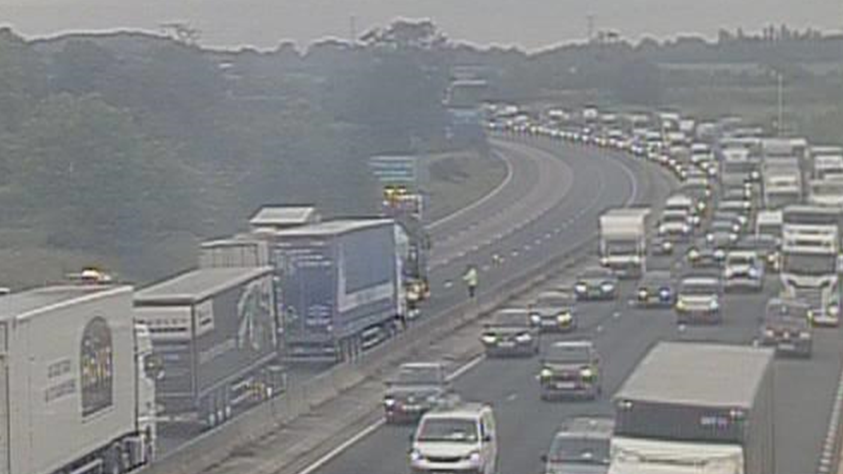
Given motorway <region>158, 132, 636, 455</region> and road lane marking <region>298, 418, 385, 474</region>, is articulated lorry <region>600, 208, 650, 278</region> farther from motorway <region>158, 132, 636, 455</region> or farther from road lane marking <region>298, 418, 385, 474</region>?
road lane marking <region>298, 418, 385, 474</region>

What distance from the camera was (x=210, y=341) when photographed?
30625mm

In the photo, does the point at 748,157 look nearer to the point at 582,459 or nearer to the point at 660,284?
the point at 660,284

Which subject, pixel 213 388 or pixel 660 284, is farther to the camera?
pixel 660 284

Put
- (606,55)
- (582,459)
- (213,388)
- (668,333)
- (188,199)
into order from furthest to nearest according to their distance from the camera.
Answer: (606,55) < (188,199) < (668,333) < (213,388) < (582,459)

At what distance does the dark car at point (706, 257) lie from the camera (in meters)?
57.1

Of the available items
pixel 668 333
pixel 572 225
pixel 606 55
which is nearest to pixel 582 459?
pixel 668 333

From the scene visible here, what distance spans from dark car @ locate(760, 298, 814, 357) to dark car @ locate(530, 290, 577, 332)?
5.10 metres

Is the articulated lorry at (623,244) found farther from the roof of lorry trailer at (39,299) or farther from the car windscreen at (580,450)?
the car windscreen at (580,450)

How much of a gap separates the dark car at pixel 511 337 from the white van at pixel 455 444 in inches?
567

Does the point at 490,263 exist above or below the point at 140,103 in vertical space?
A: below

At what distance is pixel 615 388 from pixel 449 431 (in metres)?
9.38

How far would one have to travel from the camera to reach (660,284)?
5197 cm

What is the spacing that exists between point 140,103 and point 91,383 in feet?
150

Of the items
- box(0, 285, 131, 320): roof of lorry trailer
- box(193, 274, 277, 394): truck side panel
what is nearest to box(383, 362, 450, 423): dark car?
box(193, 274, 277, 394): truck side panel
